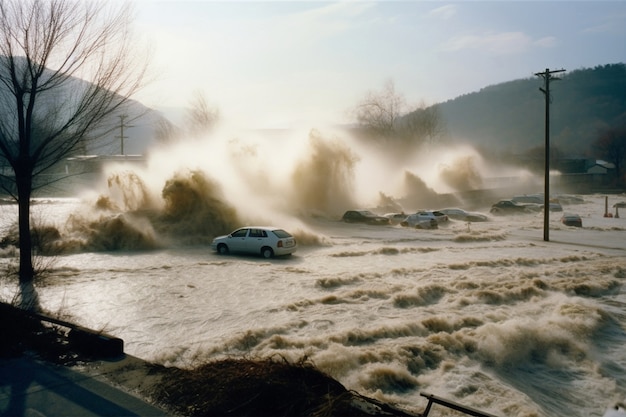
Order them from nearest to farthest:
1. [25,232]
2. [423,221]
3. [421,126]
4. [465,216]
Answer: [25,232]
[423,221]
[465,216]
[421,126]

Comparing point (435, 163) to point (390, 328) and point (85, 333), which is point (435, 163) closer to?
point (390, 328)

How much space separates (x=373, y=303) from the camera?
51.9 feet

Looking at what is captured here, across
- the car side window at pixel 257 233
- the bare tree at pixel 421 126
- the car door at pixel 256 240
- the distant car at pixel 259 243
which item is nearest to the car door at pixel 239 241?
the distant car at pixel 259 243

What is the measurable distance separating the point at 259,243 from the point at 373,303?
9.68m

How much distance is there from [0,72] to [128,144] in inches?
6766

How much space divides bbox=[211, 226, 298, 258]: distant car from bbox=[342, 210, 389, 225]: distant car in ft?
54.4

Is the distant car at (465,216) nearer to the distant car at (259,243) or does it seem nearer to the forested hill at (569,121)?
the distant car at (259,243)

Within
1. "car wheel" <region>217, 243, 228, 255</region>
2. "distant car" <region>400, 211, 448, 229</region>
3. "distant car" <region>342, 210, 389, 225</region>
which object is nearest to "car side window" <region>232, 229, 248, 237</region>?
"car wheel" <region>217, 243, 228, 255</region>

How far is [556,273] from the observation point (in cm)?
2055

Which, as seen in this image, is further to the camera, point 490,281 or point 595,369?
point 490,281

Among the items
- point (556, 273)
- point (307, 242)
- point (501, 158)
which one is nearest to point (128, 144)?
point (501, 158)

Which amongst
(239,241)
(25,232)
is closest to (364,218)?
(239,241)

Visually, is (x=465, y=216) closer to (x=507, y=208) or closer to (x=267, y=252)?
(x=507, y=208)

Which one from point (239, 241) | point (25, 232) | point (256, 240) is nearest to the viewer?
point (25, 232)
